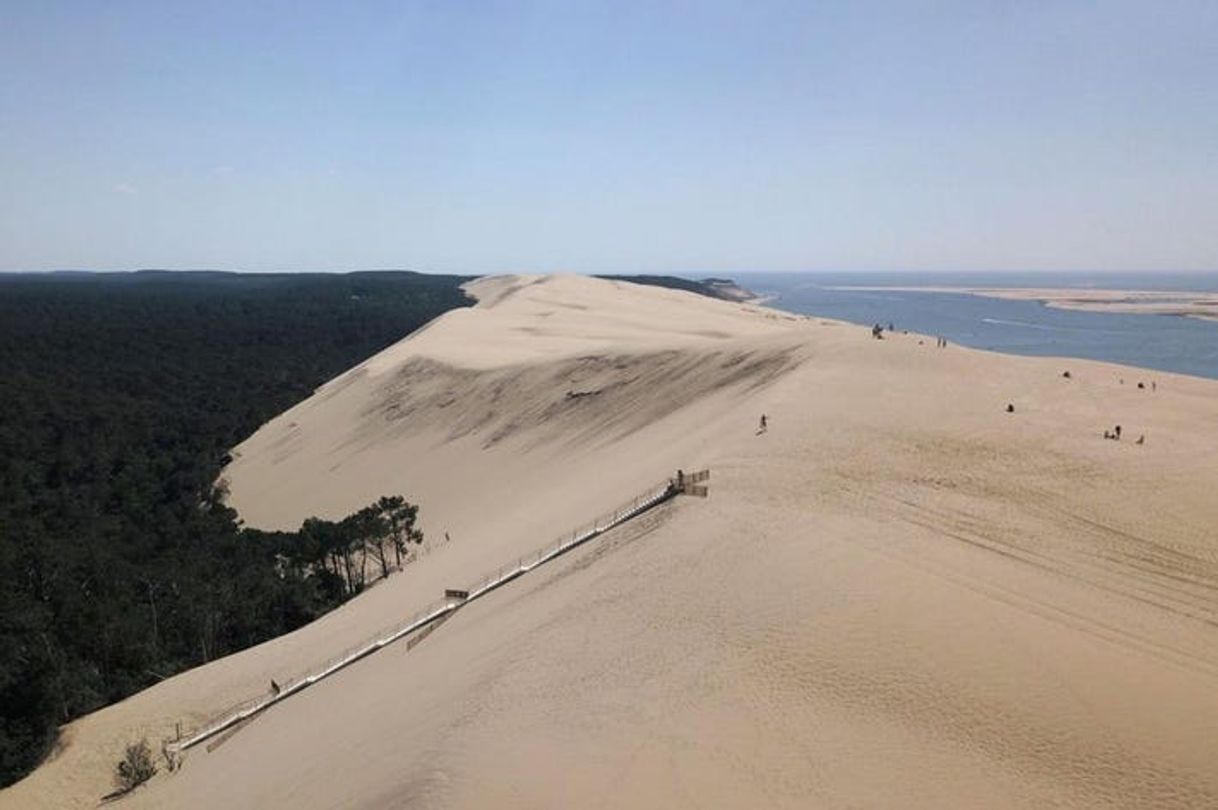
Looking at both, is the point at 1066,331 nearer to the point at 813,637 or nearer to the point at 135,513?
the point at 135,513

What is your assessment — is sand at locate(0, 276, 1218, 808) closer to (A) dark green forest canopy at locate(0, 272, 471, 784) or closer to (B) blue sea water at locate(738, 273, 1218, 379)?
(A) dark green forest canopy at locate(0, 272, 471, 784)

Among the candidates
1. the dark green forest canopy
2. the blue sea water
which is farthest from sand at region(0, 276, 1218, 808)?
the blue sea water

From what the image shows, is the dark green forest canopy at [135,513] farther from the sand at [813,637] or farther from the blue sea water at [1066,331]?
the blue sea water at [1066,331]

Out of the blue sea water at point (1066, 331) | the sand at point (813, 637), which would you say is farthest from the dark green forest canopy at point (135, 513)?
the blue sea water at point (1066, 331)

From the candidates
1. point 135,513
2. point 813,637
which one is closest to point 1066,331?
point 135,513

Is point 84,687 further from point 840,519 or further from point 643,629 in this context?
point 840,519
